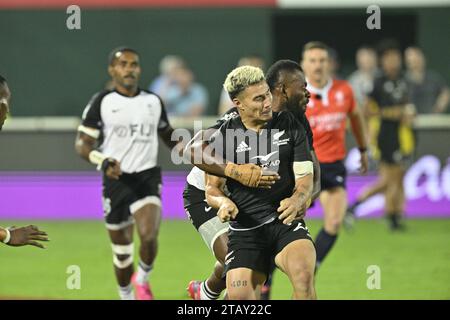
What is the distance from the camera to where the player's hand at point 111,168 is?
9297 millimetres

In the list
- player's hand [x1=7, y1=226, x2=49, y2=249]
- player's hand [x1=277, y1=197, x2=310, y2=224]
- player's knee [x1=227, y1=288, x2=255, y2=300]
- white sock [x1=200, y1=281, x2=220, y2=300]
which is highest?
player's hand [x1=277, y1=197, x2=310, y2=224]

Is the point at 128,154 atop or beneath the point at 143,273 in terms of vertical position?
atop

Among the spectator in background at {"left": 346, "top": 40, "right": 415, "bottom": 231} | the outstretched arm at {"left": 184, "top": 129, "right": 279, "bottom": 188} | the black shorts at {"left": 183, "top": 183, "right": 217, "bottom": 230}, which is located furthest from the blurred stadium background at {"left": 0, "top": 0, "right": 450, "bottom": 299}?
the outstretched arm at {"left": 184, "top": 129, "right": 279, "bottom": 188}

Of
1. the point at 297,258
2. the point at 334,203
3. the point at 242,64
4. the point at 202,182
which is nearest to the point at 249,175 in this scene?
the point at 297,258

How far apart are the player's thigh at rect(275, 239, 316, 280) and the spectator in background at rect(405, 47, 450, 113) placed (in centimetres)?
1034

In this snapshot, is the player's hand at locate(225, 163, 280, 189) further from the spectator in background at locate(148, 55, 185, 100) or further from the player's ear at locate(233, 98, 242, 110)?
the spectator in background at locate(148, 55, 185, 100)

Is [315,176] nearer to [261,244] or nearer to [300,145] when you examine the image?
[300,145]

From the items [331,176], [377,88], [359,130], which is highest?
[377,88]

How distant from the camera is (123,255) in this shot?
387 inches

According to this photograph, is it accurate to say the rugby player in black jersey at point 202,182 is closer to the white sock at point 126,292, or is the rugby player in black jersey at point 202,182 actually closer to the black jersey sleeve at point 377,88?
the white sock at point 126,292

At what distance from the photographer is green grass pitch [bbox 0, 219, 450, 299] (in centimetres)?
1041

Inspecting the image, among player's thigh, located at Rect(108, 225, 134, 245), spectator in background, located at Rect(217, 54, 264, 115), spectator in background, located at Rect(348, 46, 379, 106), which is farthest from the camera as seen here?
spectator in background, located at Rect(348, 46, 379, 106)

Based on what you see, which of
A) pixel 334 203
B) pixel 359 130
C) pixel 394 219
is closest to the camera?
pixel 334 203

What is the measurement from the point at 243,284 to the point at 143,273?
295 centimetres
